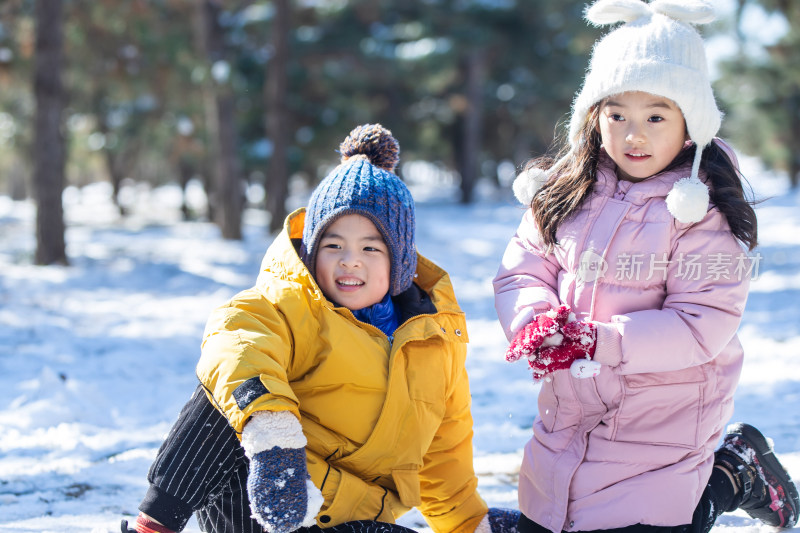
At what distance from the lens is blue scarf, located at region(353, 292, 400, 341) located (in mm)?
2182

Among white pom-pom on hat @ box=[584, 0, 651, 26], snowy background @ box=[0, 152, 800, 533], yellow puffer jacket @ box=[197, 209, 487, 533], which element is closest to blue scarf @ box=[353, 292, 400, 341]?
yellow puffer jacket @ box=[197, 209, 487, 533]

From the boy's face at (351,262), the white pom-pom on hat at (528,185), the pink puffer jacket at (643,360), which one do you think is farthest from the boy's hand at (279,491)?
the white pom-pom on hat at (528,185)

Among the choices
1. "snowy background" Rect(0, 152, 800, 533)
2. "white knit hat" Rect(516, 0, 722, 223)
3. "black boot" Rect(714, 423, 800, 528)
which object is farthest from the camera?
"snowy background" Rect(0, 152, 800, 533)

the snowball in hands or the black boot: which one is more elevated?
the snowball in hands

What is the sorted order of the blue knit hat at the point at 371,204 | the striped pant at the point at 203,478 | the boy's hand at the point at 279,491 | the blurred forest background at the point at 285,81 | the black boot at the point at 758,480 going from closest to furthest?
the boy's hand at the point at 279,491 < the striped pant at the point at 203,478 < the blue knit hat at the point at 371,204 < the black boot at the point at 758,480 < the blurred forest background at the point at 285,81

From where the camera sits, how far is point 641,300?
1.90 m

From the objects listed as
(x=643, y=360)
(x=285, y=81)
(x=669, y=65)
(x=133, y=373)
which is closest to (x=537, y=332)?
(x=643, y=360)

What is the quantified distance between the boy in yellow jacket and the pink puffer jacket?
295mm

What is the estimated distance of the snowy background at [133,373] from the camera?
263cm

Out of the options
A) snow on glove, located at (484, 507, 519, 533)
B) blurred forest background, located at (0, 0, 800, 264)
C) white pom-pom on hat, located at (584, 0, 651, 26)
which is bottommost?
snow on glove, located at (484, 507, 519, 533)

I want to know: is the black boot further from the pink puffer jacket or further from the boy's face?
the boy's face

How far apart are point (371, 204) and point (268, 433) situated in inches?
29.6

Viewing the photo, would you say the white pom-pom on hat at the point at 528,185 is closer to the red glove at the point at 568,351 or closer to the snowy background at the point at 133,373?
the red glove at the point at 568,351

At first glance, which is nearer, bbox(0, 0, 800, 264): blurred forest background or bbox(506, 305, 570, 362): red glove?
bbox(506, 305, 570, 362): red glove
